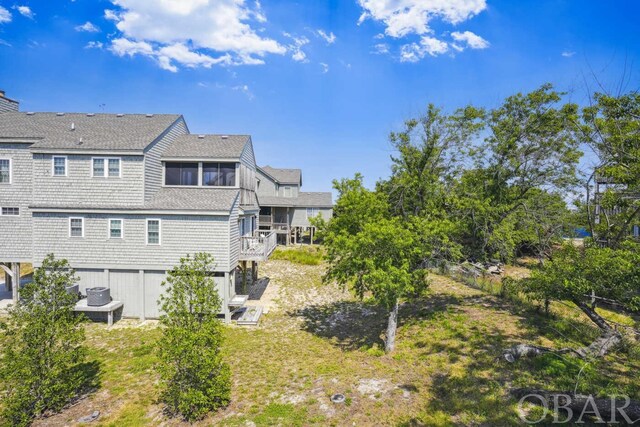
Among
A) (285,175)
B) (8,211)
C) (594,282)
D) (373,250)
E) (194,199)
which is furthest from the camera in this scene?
(285,175)

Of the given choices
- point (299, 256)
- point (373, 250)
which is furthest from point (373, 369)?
point (299, 256)

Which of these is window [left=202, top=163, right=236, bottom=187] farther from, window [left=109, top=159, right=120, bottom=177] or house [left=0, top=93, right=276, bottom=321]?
window [left=109, top=159, right=120, bottom=177]

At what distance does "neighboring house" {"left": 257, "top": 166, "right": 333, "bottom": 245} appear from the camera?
35438 millimetres

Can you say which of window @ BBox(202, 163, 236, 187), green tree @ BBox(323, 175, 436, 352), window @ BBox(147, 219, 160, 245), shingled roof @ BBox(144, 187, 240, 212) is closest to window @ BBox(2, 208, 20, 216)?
shingled roof @ BBox(144, 187, 240, 212)

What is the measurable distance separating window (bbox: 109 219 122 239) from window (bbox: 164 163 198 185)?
3198mm

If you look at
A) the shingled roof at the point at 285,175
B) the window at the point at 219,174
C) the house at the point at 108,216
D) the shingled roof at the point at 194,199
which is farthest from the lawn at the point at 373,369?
the shingled roof at the point at 285,175

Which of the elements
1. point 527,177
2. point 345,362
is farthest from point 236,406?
point 527,177

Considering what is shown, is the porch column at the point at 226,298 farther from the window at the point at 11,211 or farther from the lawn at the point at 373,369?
the window at the point at 11,211

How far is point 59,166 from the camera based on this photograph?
15.7 m

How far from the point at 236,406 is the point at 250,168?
46.7 feet

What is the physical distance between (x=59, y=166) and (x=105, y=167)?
2.24 metres

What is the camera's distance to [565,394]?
26.0 feet

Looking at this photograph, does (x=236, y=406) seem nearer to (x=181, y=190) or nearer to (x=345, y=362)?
(x=345, y=362)

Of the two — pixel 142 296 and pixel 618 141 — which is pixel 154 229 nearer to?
pixel 142 296
